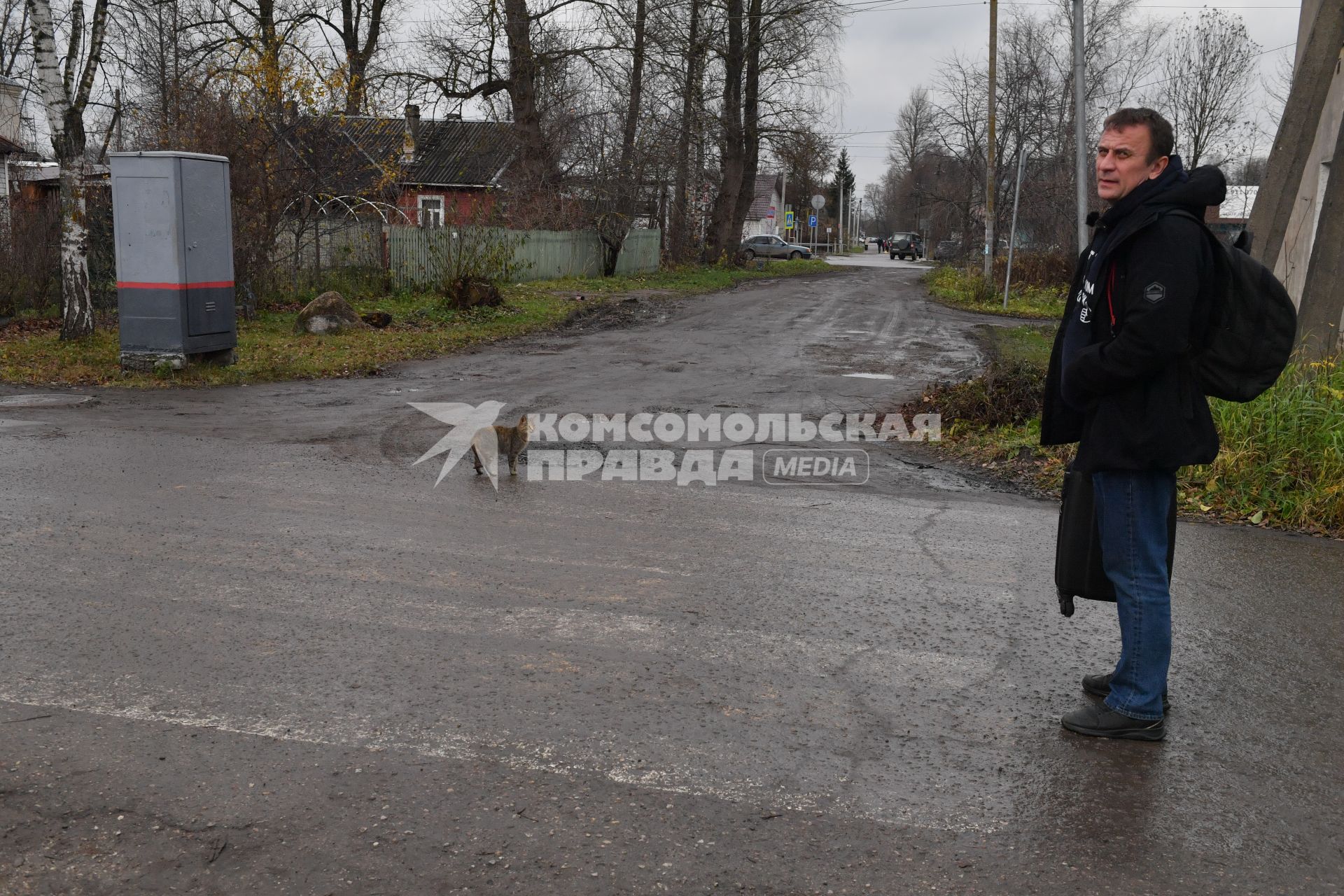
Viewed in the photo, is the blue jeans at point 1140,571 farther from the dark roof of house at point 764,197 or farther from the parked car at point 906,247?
the dark roof of house at point 764,197

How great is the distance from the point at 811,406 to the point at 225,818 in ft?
31.8

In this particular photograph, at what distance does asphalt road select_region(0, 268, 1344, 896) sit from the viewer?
3184 millimetres

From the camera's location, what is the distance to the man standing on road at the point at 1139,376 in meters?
3.78

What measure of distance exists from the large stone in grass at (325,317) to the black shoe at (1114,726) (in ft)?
52.2

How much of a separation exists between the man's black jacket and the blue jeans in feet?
0.33

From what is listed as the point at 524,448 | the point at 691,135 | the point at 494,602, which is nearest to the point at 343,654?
the point at 494,602

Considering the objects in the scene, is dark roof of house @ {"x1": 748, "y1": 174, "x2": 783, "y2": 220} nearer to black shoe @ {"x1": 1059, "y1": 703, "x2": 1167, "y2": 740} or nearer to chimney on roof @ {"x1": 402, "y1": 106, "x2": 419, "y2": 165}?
chimney on roof @ {"x1": 402, "y1": 106, "x2": 419, "y2": 165}

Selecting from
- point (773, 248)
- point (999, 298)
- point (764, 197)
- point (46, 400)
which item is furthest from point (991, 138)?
point (764, 197)

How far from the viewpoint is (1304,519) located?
24.6 ft

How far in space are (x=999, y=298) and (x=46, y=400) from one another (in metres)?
25.7

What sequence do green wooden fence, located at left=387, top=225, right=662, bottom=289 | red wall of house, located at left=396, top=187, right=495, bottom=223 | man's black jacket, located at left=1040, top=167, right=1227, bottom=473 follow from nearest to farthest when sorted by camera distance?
man's black jacket, located at left=1040, top=167, right=1227, bottom=473, green wooden fence, located at left=387, top=225, right=662, bottom=289, red wall of house, located at left=396, top=187, right=495, bottom=223

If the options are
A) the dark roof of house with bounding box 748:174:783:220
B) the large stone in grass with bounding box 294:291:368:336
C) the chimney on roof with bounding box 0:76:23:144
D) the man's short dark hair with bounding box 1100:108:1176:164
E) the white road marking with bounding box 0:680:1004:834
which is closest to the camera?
the white road marking with bounding box 0:680:1004:834

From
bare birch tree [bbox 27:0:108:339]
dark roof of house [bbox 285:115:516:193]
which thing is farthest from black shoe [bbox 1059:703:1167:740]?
dark roof of house [bbox 285:115:516:193]

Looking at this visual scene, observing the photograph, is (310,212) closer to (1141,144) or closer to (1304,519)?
(1304,519)
